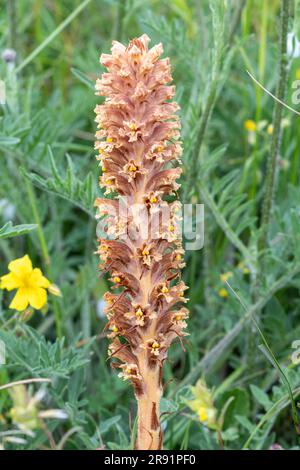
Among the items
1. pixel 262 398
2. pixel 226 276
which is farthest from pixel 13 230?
pixel 226 276

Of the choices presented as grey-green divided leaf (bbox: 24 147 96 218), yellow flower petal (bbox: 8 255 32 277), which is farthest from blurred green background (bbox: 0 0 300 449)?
yellow flower petal (bbox: 8 255 32 277)

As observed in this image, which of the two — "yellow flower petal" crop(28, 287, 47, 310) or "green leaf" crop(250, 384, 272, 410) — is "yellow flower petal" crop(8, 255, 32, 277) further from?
"green leaf" crop(250, 384, 272, 410)

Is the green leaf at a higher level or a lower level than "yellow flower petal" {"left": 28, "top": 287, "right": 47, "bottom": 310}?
lower

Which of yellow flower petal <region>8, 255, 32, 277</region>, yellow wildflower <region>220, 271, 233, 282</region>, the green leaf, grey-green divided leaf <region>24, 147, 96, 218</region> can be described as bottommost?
the green leaf

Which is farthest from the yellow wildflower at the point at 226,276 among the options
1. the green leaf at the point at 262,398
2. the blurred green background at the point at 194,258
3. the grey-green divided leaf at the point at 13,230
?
the grey-green divided leaf at the point at 13,230

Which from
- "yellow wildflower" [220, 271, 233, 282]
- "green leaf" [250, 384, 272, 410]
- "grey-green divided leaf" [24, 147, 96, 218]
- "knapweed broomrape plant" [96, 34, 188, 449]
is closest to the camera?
"knapweed broomrape plant" [96, 34, 188, 449]

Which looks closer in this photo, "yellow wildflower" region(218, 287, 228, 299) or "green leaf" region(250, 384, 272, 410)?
"green leaf" region(250, 384, 272, 410)

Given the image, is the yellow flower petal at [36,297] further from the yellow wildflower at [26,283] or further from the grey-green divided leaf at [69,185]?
the grey-green divided leaf at [69,185]

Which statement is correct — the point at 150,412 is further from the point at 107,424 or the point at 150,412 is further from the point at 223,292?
the point at 223,292

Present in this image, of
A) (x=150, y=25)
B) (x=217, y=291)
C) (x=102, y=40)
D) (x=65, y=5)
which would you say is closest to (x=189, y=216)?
(x=217, y=291)
